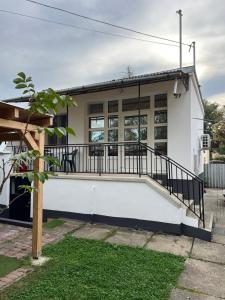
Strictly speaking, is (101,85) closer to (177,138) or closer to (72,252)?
(177,138)

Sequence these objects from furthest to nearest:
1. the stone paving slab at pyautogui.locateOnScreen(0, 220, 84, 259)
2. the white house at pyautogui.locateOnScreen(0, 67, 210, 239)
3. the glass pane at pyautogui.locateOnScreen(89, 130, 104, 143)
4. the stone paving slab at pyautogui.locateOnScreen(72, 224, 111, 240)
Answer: the glass pane at pyautogui.locateOnScreen(89, 130, 104, 143)
the white house at pyautogui.locateOnScreen(0, 67, 210, 239)
the stone paving slab at pyautogui.locateOnScreen(72, 224, 111, 240)
the stone paving slab at pyautogui.locateOnScreen(0, 220, 84, 259)

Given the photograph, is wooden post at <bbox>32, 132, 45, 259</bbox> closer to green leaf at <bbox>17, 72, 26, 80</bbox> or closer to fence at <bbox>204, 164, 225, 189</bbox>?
green leaf at <bbox>17, 72, 26, 80</bbox>

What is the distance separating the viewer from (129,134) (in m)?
8.49

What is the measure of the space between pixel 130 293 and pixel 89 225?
10.9ft

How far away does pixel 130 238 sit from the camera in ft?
18.3

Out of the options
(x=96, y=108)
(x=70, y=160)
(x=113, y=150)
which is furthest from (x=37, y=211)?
(x=96, y=108)

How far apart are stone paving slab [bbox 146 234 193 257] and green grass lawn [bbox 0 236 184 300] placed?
30cm

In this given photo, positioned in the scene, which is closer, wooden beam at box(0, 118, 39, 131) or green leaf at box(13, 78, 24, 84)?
green leaf at box(13, 78, 24, 84)

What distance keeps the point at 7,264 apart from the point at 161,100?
595 cm

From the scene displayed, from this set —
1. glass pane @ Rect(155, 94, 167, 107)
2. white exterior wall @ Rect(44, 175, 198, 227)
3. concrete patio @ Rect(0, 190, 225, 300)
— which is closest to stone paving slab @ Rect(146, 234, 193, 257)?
concrete patio @ Rect(0, 190, 225, 300)

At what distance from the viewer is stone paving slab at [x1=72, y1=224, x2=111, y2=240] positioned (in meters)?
5.68

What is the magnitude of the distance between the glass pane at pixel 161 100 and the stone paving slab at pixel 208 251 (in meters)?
4.10

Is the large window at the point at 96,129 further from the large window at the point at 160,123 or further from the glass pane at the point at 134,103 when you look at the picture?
the large window at the point at 160,123

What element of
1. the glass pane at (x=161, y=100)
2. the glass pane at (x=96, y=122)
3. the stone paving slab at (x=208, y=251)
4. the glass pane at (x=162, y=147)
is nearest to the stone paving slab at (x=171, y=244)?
the stone paving slab at (x=208, y=251)
